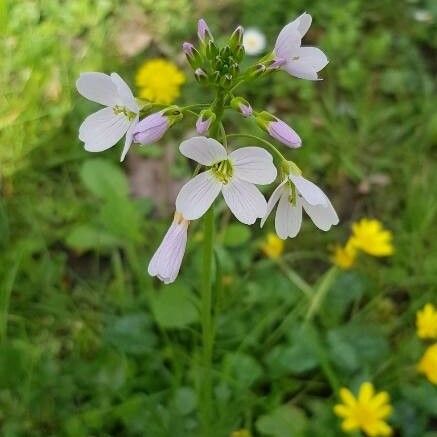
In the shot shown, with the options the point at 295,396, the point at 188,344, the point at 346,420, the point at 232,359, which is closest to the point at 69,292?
the point at 188,344

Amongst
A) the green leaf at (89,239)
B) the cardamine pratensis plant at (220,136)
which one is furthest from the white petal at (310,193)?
the green leaf at (89,239)

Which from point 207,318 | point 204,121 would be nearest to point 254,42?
point 207,318

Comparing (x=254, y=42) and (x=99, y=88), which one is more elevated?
(x=99, y=88)

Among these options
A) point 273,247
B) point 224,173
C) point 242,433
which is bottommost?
point 242,433

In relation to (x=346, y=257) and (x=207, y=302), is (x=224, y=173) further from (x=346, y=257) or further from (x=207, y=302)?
(x=346, y=257)

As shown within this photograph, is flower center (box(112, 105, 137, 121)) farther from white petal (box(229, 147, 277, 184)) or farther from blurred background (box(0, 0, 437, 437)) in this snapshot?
blurred background (box(0, 0, 437, 437))

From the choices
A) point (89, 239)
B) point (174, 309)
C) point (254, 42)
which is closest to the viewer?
point (174, 309)
